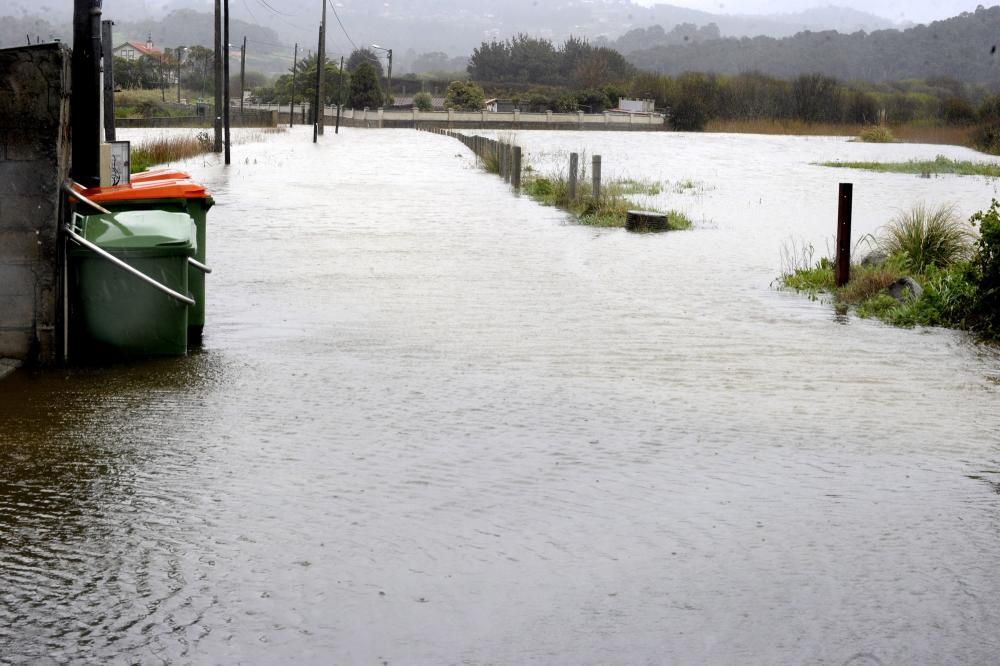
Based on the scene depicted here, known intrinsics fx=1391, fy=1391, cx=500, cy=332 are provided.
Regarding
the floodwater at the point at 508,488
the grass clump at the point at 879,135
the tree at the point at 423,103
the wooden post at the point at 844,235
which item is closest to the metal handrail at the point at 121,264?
the floodwater at the point at 508,488

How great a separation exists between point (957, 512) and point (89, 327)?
19.6 ft

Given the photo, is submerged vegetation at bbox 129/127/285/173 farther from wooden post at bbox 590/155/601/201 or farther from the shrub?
the shrub

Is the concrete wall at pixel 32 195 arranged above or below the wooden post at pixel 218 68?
below

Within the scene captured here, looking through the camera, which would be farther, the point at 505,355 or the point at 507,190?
the point at 507,190

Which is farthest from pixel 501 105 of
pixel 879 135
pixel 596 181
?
pixel 596 181

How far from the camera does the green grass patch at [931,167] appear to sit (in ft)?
145

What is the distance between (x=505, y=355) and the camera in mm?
10312

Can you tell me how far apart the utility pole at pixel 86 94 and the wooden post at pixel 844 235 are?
731 centimetres

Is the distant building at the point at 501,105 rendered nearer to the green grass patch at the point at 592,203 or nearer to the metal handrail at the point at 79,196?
the green grass patch at the point at 592,203

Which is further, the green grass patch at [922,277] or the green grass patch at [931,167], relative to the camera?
the green grass patch at [931,167]

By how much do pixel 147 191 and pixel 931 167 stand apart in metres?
40.2

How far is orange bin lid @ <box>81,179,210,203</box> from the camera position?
10.6 metres

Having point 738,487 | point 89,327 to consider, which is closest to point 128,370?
point 89,327

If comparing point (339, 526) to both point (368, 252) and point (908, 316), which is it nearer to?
point (908, 316)
